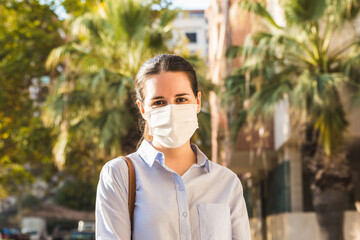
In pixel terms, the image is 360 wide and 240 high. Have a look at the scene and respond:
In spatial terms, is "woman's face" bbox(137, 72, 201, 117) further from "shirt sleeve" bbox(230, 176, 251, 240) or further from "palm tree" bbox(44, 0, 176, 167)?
"palm tree" bbox(44, 0, 176, 167)

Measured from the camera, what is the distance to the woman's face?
2568 millimetres

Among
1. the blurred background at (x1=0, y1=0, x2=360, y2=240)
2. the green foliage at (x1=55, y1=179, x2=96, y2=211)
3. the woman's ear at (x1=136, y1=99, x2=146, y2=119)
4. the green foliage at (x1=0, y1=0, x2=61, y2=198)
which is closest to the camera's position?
the woman's ear at (x1=136, y1=99, x2=146, y2=119)

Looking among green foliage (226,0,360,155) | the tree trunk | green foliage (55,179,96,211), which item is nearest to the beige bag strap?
green foliage (226,0,360,155)

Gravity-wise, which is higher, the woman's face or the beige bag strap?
the woman's face

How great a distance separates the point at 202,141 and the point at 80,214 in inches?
1923

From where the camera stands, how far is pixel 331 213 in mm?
14023

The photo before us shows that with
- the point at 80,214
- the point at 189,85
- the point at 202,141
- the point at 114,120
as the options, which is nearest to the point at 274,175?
the point at 202,141

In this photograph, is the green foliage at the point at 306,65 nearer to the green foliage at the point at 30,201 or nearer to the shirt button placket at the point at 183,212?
the shirt button placket at the point at 183,212

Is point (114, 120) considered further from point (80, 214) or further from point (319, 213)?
point (80, 214)

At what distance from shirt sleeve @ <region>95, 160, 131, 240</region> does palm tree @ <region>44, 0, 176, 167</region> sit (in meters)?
11.7

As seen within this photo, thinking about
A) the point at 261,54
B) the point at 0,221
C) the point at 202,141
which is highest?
the point at 261,54

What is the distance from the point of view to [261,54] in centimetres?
1314

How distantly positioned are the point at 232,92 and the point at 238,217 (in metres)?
11.7

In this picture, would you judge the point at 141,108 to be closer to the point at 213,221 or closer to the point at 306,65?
the point at 213,221
